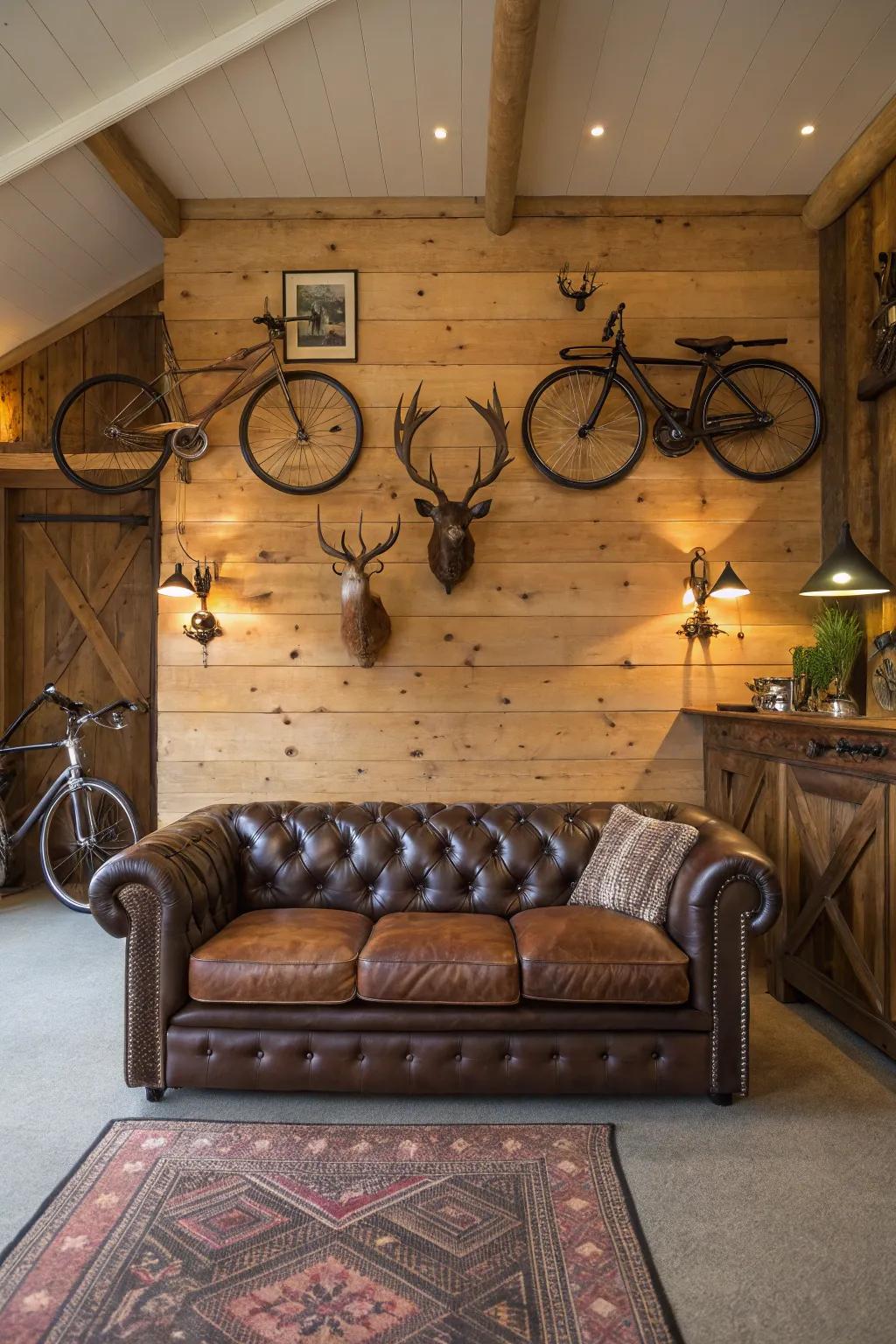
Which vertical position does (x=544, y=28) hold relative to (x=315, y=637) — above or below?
above

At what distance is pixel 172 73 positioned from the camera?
3576 millimetres

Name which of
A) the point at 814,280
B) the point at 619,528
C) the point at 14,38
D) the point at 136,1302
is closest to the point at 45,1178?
the point at 136,1302

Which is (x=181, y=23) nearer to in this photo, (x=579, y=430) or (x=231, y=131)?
(x=231, y=131)

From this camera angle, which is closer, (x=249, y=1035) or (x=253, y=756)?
(x=249, y=1035)

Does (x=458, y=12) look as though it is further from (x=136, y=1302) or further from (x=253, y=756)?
(x=136, y=1302)

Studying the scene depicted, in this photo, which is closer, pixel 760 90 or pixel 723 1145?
pixel 723 1145

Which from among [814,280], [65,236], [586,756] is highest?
[65,236]

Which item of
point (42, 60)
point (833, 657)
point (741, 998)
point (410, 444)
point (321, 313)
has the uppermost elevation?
point (42, 60)

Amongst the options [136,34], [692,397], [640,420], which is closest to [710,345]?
[692,397]

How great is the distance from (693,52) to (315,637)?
3139mm

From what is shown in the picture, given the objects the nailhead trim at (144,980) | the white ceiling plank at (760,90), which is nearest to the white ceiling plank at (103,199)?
the white ceiling plank at (760,90)

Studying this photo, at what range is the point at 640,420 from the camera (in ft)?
14.6

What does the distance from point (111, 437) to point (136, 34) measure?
1.74 metres

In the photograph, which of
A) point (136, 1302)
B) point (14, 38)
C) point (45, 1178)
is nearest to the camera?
point (136, 1302)
